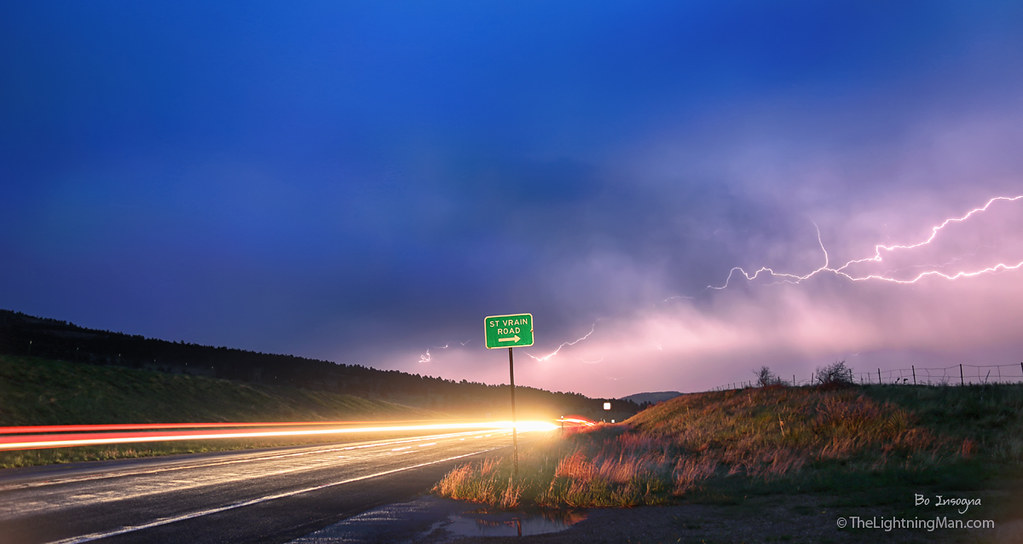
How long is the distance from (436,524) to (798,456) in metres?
12.8

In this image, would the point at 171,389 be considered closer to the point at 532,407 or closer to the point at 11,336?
the point at 11,336

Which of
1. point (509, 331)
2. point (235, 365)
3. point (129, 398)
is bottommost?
point (129, 398)

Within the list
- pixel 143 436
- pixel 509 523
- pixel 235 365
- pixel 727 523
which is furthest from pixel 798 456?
pixel 235 365

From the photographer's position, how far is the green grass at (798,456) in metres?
12.5

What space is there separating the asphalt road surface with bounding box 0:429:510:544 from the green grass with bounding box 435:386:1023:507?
259 cm

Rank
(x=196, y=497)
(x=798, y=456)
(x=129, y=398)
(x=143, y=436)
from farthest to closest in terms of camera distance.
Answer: (x=129, y=398)
(x=143, y=436)
(x=798, y=456)
(x=196, y=497)

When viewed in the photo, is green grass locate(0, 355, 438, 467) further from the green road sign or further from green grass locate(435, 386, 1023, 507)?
green grass locate(435, 386, 1023, 507)

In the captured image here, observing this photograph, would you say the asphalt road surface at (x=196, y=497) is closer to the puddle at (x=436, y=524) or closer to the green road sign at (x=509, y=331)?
the puddle at (x=436, y=524)

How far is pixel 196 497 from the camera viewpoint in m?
12.5

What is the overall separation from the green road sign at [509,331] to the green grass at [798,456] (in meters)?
2.96

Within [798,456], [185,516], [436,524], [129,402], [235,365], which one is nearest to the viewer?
[436,524]

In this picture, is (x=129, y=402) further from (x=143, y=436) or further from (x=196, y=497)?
(x=196, y=497)

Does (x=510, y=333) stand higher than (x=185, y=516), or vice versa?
(x=510, y=333)

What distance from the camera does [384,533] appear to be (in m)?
9.18
